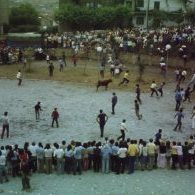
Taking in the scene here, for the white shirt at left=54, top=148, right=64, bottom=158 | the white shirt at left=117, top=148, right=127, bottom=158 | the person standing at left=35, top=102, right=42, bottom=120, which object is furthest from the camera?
the person standing at left=35, top=102, right=42, bottom=120

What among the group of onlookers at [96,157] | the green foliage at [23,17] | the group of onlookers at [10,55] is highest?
the green foliage at [23,17]

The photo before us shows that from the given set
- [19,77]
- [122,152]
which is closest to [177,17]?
[19,77]

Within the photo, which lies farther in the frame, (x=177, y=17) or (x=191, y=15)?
(x=177, y=17)

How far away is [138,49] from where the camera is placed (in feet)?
172

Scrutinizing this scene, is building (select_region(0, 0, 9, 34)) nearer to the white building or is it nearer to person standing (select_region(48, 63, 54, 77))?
the white building

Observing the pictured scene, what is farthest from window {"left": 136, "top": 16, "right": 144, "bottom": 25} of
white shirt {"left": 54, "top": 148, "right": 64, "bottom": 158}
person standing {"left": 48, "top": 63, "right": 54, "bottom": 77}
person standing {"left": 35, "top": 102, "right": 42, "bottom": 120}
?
white shirt {"left": 54, "top": 148, "right": 64, "bottom": 158}

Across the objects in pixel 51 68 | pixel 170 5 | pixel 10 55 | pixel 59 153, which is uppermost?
pixel 170 5

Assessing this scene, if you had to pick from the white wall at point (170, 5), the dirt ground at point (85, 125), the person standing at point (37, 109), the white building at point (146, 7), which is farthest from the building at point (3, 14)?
the person standing at point (37, 109)

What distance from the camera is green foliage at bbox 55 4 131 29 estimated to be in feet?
219

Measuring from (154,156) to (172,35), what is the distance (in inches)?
1092

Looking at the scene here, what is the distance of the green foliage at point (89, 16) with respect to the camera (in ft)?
219

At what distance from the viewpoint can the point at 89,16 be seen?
6675 centimetres

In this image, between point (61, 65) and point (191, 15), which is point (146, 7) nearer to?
point (191, 15)

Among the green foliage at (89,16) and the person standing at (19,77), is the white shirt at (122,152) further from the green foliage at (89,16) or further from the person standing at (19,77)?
the green foliage at (89,16)
